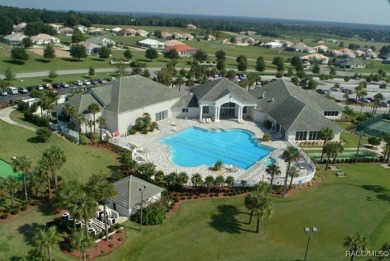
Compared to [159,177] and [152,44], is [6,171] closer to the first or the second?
[159,177]

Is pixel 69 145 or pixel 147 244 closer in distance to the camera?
pixel 147 244

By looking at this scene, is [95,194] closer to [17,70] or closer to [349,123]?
[349,123]

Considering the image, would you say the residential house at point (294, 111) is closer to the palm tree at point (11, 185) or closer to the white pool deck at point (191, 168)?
the white pool deck at point (191, 168)

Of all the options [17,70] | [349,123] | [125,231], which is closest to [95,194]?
[125,231]

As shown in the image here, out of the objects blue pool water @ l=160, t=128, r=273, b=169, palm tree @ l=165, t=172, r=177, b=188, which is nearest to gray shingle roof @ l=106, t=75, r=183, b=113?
blue pool water @ l=160, t=128, r=273, b=169

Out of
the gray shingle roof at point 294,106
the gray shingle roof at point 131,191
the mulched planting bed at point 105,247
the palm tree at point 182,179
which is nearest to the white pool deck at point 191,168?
the gray shingle roof at point 294,106

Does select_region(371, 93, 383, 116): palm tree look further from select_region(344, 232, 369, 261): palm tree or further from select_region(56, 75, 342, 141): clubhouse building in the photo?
select_region(344, 232, 369, 261): palm tree
